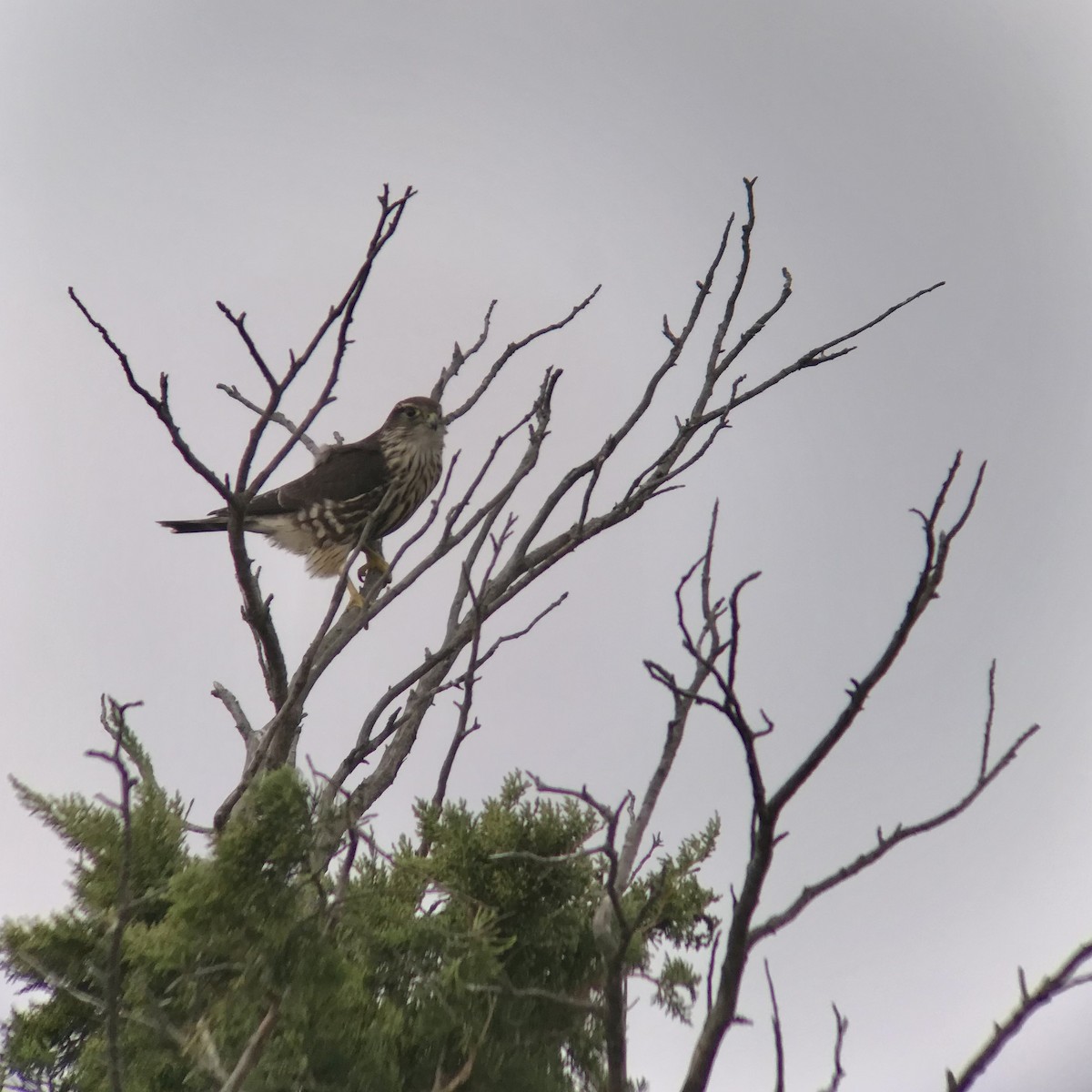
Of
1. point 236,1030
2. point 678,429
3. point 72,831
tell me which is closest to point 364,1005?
point 236,1030

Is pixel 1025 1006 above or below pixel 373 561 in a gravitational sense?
below

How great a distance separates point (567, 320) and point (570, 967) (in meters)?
1.89

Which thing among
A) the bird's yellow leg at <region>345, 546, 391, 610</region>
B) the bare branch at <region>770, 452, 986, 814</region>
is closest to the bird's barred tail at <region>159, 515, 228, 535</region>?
the bird's yellow leg at <region>345, 546, 391, 610</region>

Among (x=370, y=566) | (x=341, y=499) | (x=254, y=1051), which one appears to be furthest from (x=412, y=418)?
(x=254, y=1051)

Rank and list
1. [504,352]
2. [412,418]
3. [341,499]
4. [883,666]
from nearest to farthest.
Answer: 1. [883,666]
2. [504,352]
3. [341,499]
4. [412,418]

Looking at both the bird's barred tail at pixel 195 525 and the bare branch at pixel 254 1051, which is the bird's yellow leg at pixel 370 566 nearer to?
the bird's barred tail at pixel 195 525

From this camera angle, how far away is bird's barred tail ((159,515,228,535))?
5.20 metres

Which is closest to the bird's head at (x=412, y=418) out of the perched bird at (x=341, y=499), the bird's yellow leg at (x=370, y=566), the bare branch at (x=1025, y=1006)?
the perched bird at (x=341, y=499)

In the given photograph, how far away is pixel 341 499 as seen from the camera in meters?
5.44

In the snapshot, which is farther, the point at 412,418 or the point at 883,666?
the point at 412,418

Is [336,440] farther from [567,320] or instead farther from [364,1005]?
[364,1005]

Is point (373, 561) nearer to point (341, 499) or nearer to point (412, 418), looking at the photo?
point (341, 499)

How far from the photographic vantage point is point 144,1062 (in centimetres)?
227

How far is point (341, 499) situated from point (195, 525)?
663mm
